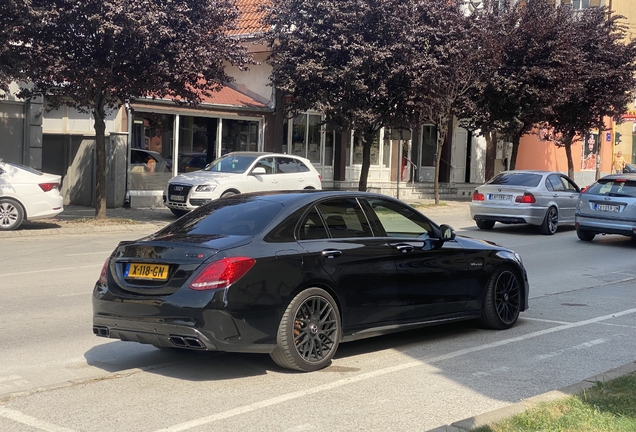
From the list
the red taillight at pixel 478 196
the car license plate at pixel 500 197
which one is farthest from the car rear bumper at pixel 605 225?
the red taillight at pixel 478 196

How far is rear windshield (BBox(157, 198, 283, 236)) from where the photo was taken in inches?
272

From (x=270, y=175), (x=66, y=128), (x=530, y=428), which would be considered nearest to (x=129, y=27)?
(x=270, y=175)

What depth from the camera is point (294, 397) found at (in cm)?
609

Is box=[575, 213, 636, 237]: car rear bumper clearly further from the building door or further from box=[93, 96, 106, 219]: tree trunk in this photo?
the building door

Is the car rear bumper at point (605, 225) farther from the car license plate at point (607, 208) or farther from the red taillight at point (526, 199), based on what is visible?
the red taillight at point (526, 199)

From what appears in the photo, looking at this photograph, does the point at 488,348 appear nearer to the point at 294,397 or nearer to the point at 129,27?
the point at 294,397

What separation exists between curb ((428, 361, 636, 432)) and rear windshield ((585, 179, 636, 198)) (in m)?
11.5

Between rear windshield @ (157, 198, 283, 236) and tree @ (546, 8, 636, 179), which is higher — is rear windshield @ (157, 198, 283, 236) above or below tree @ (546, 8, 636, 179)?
below

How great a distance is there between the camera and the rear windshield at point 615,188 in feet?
57.8

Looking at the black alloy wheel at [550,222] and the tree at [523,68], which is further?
the tree at [523,68]

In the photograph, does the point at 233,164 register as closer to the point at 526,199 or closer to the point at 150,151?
the point at 150,151

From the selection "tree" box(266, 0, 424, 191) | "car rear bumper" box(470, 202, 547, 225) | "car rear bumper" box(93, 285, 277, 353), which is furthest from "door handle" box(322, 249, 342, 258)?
"tree" box(266, 0, 424, 191)

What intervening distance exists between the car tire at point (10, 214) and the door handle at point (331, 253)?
12.3 meters

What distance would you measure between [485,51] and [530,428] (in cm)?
2510
